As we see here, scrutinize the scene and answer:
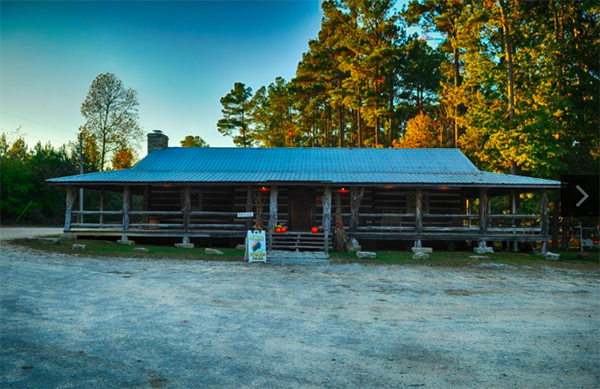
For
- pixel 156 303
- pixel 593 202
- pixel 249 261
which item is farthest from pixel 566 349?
pixel 593 202

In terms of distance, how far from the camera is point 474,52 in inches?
943

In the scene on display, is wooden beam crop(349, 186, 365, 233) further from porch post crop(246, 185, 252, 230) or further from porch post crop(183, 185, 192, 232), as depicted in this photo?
porch post crop(183, 185, 192, 232)

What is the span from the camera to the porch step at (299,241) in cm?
1745

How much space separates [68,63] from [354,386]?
21812 mm

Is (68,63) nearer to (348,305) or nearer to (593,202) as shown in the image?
(348,305)

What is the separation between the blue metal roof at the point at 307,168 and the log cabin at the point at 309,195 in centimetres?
5

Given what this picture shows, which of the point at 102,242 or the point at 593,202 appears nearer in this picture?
the point at 102,242

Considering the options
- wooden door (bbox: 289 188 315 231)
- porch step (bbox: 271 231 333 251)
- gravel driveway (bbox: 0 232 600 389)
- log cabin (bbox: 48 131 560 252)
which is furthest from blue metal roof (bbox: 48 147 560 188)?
gravel driveway (bbox: 0 232 600 389)

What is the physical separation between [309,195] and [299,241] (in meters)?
4.21

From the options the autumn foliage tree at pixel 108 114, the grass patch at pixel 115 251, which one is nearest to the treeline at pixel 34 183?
the autumn foliage tree at pixel 108 114

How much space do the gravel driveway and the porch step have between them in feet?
20.0

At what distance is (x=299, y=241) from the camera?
704 inches

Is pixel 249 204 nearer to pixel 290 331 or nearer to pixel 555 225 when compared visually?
pixel 290 331

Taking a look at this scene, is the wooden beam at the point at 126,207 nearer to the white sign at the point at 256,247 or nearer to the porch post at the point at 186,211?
the porch post at the point at 186,211
